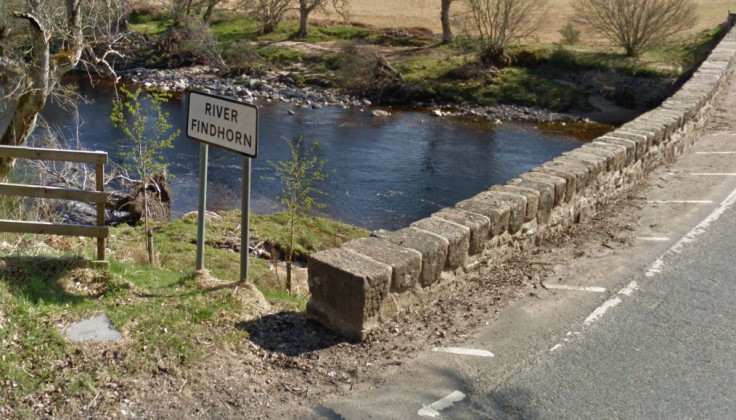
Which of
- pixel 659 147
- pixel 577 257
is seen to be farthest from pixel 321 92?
pixel 577 257

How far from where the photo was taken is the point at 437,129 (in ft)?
93.9

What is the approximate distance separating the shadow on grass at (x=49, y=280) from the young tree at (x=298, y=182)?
5.05 meters

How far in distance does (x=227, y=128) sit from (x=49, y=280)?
185 centimetres

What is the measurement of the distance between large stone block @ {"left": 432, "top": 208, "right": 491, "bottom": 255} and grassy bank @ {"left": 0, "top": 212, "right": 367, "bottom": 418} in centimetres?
163

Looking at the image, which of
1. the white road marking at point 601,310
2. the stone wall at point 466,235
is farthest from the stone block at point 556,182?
the white road marking at point 601,310

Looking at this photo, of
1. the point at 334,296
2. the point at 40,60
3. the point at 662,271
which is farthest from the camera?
the point at 40,60

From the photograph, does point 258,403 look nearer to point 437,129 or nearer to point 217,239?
point 217,239

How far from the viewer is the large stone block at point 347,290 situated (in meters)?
5.80

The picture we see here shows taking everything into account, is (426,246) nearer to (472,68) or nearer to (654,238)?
(654,238)

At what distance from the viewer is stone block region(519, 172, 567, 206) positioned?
8.27m

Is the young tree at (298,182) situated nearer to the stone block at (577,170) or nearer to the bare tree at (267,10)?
the stone block at (577,170)

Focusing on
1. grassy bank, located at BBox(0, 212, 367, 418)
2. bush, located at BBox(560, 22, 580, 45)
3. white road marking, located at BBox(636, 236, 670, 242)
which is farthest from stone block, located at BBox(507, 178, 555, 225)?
bush, located at BBox(560, 22, 580, 45)

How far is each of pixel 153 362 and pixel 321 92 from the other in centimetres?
2959

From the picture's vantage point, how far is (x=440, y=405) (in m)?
5.14
